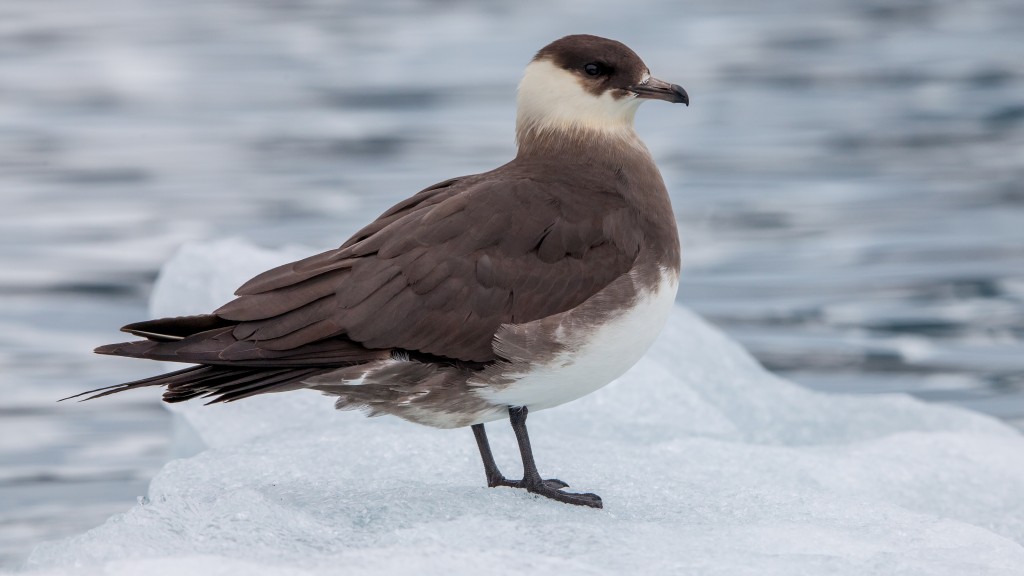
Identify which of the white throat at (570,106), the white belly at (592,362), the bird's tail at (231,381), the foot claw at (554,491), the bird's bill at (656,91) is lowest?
the foot claw at (554,491)

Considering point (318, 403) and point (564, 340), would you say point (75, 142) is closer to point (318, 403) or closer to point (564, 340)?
point (318, 403)

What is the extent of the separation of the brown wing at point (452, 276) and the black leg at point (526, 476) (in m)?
0.29

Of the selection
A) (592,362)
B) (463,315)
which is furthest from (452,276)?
(592,362)

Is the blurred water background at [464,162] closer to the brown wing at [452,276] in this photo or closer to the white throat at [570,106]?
the brown wing at [452,276]

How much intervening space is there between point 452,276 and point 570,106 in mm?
806

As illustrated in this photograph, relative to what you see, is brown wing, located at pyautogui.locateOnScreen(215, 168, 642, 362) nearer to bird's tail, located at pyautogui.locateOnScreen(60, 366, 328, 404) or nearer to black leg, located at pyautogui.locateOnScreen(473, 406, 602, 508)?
bird's tail, located at pyautogui.locateOnScreen(60, 366, 328, 404)

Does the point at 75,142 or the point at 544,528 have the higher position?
the point at 75,142

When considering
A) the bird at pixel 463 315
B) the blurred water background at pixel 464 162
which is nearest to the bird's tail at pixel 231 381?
the bird at pixel 463 315

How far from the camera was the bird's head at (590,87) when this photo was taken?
484 cm

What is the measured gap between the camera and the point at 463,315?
438 centimetres

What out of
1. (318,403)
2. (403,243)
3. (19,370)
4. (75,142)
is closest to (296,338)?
(403,243)

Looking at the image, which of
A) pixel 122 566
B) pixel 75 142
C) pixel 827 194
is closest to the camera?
pixel 122 566

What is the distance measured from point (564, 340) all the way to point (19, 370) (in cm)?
465

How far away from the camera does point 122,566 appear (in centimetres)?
365
